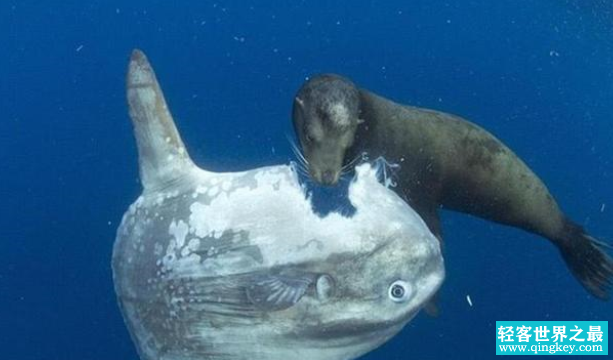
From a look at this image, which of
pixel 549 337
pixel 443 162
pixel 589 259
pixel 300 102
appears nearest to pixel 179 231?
pixel 300 102

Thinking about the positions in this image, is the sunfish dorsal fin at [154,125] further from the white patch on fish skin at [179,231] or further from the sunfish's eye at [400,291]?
the sunfish's eye at [400,291]

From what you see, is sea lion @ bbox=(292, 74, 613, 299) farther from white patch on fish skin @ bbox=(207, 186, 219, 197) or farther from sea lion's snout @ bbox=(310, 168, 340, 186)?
white patch on fish skin @ bbox=(207, 186, 219, 197)

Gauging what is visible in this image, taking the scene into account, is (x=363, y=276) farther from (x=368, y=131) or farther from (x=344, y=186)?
(x=368, y=131)

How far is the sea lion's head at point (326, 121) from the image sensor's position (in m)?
5.15

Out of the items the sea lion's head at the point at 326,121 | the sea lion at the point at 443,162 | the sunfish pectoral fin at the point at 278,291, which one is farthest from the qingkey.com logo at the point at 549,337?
the sunfish pectoral fin at the point at 278,291

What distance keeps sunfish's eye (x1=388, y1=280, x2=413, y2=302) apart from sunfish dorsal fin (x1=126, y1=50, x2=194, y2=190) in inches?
65.2

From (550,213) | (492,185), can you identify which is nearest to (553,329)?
(550,213)

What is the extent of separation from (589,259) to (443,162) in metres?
1.89

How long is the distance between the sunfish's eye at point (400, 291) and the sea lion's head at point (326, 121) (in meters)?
0.83

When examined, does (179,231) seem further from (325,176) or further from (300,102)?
(300,102)

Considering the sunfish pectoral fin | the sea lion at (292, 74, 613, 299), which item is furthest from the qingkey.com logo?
the sunfish pectoral fin

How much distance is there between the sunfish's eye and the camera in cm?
448

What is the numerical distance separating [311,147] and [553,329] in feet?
15.5

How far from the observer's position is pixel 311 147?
5.30 meters
